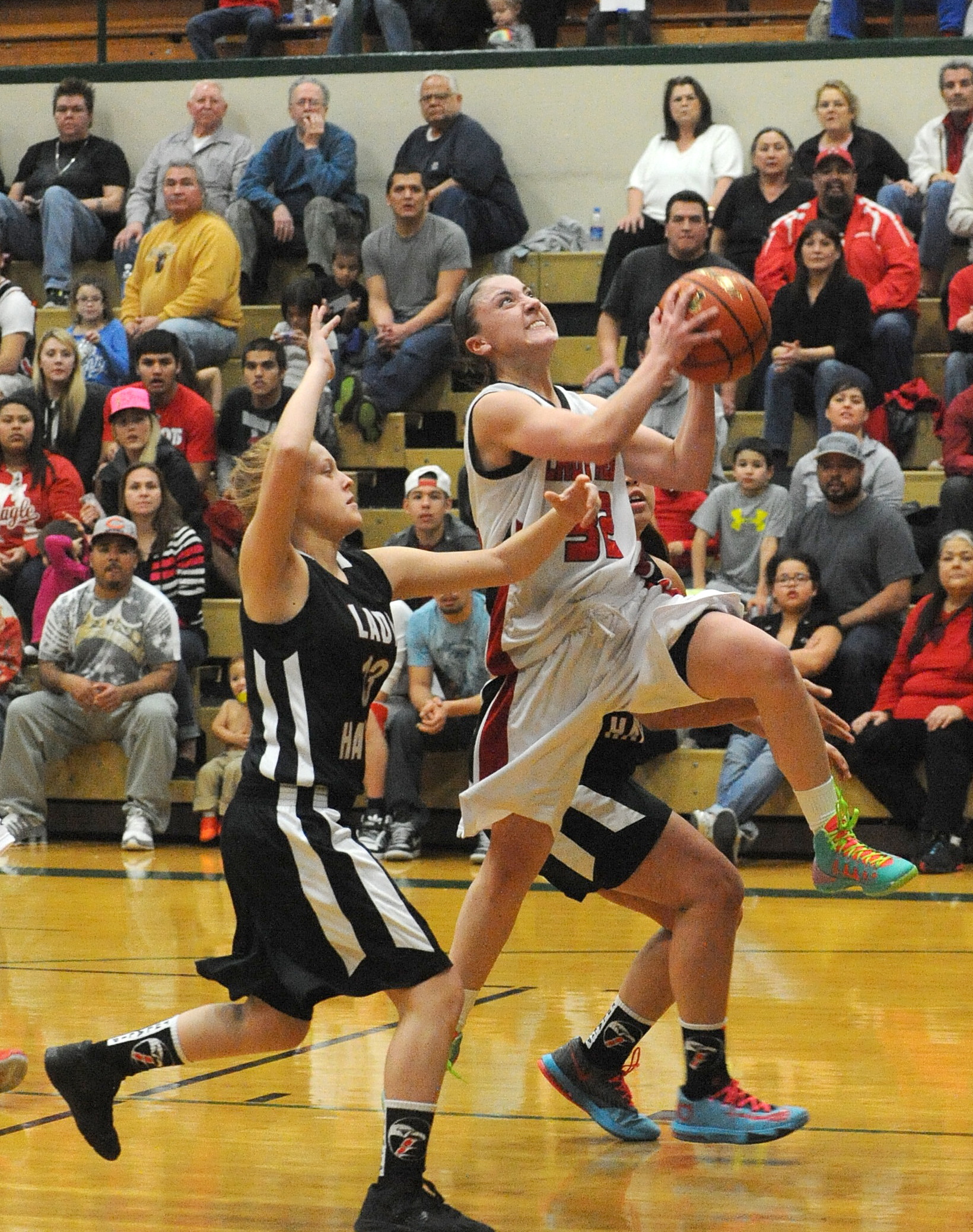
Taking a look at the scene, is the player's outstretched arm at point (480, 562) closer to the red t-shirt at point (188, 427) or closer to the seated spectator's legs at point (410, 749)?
the seated spectator's legs at point (410, 749)

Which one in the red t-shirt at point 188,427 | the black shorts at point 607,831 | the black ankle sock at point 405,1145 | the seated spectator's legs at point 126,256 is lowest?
the black ankle sock at point 405,1145

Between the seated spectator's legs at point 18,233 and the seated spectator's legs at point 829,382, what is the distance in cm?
563

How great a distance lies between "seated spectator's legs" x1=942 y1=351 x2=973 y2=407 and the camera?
940 centimetres

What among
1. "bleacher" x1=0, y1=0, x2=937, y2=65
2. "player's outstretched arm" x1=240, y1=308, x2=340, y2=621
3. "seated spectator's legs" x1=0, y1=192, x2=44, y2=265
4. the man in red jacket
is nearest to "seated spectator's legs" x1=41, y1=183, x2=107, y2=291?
"seated spectator's legs" x1=0, y1=192, x2=44, y2=265

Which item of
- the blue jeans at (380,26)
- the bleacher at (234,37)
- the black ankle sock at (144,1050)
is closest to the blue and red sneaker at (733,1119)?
the black ankle sock at (144,1050)

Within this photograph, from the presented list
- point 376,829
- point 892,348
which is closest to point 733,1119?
point 376,829

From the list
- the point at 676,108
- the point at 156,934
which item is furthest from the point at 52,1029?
the point at 676,108

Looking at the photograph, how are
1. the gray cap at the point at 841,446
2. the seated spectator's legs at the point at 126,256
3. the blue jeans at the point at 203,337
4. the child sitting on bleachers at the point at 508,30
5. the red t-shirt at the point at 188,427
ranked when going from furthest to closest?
the child sitting on bleachers at the point at 508,30 → the seated spectator's legs at the point at 126,256 → the blue jeans at the point at 203,337 → the red t-shirt at the point at 188,427 → the gray cap at the point at 841,446

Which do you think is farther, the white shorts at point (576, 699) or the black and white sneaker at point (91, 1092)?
the white shorts at point (576, 699)

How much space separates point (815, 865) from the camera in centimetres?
378

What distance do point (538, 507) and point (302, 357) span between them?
657cm

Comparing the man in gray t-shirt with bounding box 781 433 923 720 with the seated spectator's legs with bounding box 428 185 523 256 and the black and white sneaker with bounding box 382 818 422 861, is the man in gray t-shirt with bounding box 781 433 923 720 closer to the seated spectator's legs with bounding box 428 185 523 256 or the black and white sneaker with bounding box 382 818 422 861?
the black and white sneaker with bounding box 382 818 422 861

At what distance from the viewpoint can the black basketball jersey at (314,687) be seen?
10.5ft

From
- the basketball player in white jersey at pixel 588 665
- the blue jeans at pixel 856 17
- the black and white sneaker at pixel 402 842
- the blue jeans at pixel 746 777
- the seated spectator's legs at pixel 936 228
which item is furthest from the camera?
the blue jeans at pixel 856 17
